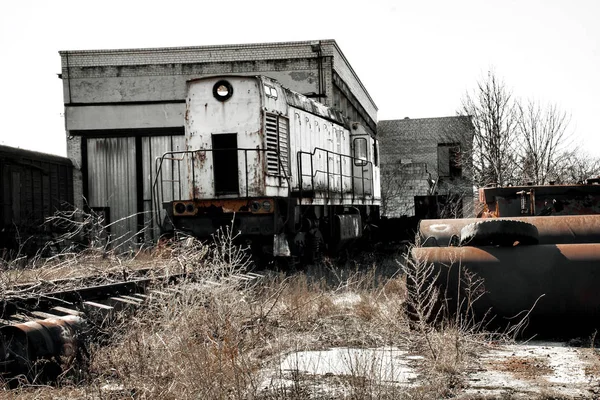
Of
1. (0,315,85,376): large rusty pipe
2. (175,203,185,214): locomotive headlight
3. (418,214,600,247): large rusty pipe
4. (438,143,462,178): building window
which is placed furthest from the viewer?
(438,143,462,178): building window

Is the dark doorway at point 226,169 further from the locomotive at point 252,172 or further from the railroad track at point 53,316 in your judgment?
the railroad track at point 53,316

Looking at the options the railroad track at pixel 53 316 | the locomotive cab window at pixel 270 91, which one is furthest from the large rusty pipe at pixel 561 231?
the locomotive cab window at pixel 270 91

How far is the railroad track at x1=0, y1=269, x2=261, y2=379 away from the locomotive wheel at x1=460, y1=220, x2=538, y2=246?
2306mm

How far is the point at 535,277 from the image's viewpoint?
5.65 meters

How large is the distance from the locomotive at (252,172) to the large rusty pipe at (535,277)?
5.46 meters

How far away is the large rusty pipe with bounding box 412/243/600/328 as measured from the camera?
5.56 m

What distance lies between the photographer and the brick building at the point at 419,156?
3606 cm

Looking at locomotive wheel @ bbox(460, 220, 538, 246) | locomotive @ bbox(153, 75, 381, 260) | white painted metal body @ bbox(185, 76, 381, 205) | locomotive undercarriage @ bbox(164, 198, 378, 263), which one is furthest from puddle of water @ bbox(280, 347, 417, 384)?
white painted metal body @ bbox(185, 76, 381, 205)

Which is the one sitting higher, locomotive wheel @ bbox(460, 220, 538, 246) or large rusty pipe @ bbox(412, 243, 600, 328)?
locomotive wheel @ bbox(460, 220, 538, 246)

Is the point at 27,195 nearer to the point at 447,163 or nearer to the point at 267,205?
the point at 267,205

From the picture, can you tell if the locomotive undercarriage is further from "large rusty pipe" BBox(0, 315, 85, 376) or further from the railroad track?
"large rusty pipe" BBox(0, 315, 85, 376)

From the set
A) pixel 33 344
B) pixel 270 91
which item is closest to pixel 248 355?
pixel 33 344

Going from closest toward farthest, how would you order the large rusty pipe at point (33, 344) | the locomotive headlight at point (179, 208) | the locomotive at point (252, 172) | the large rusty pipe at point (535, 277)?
the large rusty pipe at point (33, 344) → the large rusty pipe at point (535, 277) → the locomotive at point (252, 172) → the locomotive headlight at point (179, 208)

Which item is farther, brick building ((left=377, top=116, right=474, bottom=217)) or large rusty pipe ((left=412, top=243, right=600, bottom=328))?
brick building ((left=377, top=116, right=474, bottom=217))
